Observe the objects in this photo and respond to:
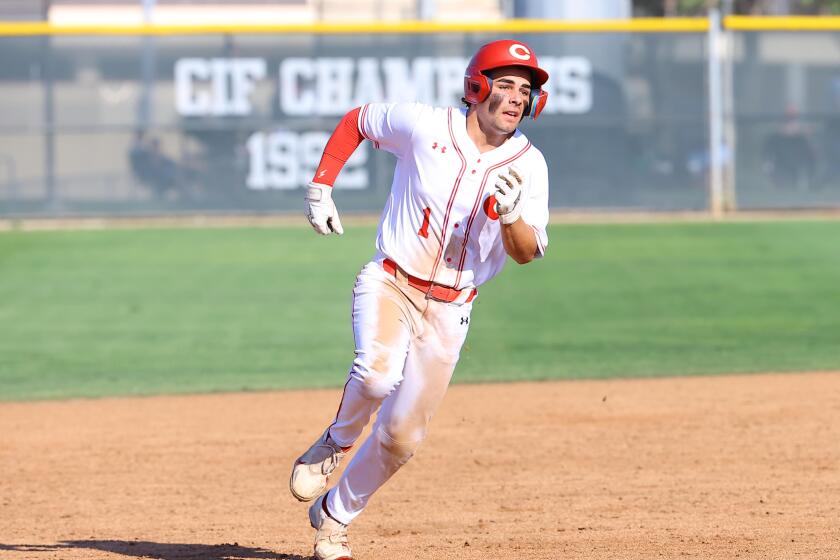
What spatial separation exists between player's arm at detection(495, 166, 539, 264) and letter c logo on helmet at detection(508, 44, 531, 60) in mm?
533

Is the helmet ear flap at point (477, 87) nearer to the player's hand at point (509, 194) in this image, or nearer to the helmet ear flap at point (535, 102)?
the helmet ear flap at point (535, 102)

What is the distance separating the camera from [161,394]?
10.3 metres

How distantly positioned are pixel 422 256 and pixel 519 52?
0.90 m

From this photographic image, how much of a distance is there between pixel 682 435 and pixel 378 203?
37.9ft

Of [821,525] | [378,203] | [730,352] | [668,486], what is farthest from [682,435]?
[378,203]

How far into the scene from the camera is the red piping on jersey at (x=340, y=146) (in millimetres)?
5570

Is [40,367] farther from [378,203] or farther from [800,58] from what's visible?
[800,58]

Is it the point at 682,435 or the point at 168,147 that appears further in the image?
the point at 168,147

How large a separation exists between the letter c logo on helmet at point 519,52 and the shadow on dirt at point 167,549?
7.72ft

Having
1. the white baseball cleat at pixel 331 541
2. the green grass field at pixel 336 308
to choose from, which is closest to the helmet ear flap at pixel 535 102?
the white baseball cleat at pixel 331 541

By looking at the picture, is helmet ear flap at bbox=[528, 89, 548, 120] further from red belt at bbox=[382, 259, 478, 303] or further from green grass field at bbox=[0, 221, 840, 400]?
green grass field at bbox=[0, 221, 840, 400]

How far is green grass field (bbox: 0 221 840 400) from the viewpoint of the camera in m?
11.2

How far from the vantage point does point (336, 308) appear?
13.7 m

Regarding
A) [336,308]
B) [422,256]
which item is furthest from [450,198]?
[336,308]
